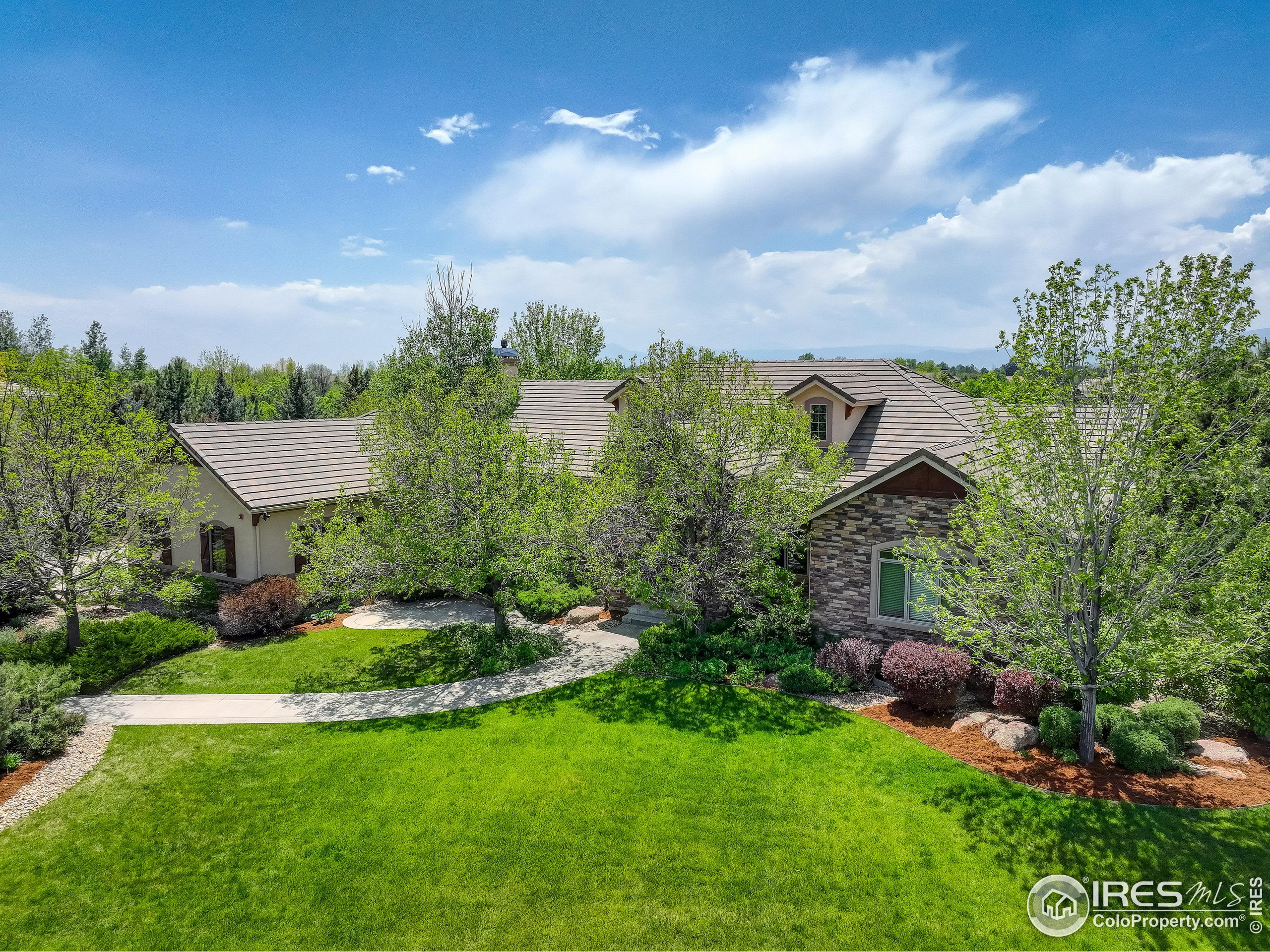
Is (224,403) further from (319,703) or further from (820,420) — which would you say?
(820,420)

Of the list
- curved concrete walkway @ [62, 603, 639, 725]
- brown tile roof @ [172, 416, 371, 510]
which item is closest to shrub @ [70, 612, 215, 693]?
curved concrete walkway @ [62, 603, 639, 725]

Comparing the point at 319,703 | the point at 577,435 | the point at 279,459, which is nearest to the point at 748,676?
the point at 319,703

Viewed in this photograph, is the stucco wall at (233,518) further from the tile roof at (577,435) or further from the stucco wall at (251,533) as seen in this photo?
the tile roof at (577,435)

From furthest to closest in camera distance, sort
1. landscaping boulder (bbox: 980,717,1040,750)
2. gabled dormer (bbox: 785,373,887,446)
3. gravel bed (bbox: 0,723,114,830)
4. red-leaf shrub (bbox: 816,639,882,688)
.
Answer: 1. gabled dormer (bbox: 785,373,887,446)
2. red-leaf shrub (bbox: 816,639,882,688)
3. landscaping boulder (bbox: 980,717,1040,750)
4. gravel bed (bbox: 0,723,114,830)

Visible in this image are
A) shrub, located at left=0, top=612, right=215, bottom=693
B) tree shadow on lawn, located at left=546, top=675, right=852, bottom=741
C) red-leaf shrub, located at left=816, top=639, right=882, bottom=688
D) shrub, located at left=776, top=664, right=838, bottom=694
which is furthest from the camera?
shrub, located at left=0, top=612, right=215, bottom=693

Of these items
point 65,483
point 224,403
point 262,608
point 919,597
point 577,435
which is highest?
point 224,403

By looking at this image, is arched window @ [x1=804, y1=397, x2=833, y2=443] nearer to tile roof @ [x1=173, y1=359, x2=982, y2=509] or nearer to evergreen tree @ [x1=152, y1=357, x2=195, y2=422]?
tile roof @ [x1=173, y1=359, x2=982, y2=509]
